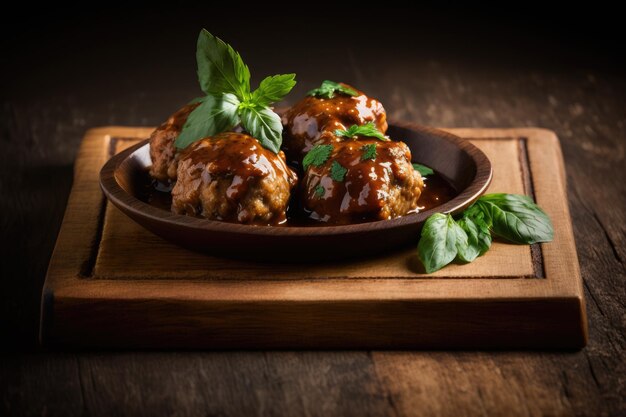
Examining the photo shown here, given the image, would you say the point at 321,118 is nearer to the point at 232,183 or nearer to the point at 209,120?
the point at 209,120

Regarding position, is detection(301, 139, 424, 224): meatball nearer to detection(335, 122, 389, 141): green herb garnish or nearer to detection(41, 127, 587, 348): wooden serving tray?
detection(335, 122, 389, 141): green herb garnish

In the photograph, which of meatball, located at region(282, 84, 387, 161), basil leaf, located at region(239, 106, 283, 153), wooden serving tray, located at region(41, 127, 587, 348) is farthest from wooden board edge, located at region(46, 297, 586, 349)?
meatball, located at region(282, 84, 387, 161)

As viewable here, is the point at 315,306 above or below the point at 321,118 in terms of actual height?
below

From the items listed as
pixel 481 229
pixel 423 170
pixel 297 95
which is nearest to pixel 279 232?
pixel 481 229

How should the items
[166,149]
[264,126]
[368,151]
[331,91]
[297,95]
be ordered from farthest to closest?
[297,95], [331,91], [166,149], [264,126], [368,151]

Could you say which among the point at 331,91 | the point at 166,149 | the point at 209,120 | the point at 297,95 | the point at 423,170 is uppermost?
the point at 331,91

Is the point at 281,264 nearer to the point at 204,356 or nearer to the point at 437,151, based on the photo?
the point at 204,356

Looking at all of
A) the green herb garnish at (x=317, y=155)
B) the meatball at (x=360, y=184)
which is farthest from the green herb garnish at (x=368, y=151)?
the green herb garnish at (x=317, y=155)

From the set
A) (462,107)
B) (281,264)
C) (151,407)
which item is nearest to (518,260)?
(281,264)
